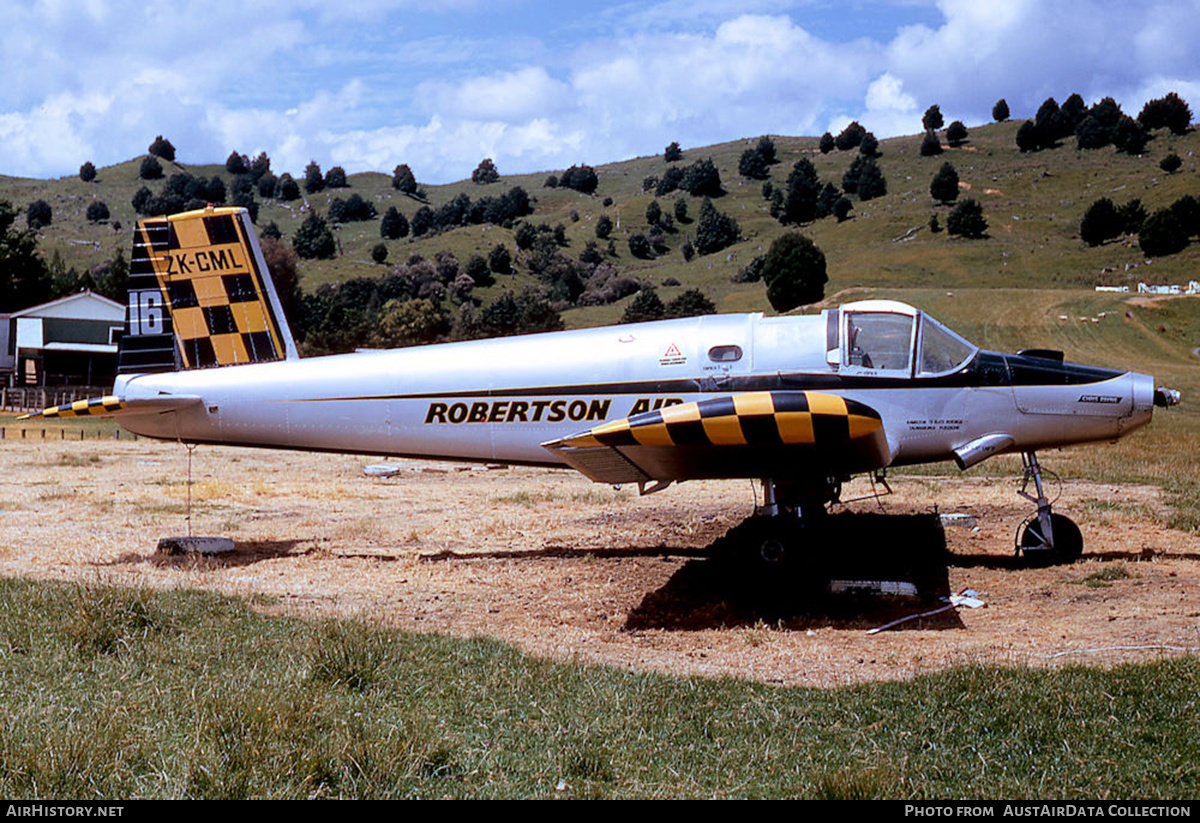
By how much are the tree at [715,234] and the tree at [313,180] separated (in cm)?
8687

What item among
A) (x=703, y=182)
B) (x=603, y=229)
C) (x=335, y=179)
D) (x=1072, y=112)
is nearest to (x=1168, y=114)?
(x=1072, y=112)

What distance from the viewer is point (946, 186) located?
110062mm

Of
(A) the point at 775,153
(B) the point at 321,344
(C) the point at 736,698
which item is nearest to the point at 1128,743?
(C) the point at 736,698

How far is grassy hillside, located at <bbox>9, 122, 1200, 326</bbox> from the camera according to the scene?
8494 centimetres

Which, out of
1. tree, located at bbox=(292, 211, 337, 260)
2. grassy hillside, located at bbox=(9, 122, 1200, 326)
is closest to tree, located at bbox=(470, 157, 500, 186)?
grassy hillside, located at bbox=(9, 122, 1200, 326)

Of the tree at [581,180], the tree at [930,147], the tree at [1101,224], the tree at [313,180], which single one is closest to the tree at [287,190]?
the tree at [313,180]

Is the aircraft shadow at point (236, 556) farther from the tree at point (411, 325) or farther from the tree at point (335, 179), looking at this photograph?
the tree at point (335, 179)

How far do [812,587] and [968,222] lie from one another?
94.7 m

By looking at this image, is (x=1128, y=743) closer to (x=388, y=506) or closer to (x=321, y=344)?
(x=388, y=506)

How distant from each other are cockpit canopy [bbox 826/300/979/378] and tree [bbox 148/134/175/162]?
19919 cm

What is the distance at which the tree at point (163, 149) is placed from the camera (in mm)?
183625

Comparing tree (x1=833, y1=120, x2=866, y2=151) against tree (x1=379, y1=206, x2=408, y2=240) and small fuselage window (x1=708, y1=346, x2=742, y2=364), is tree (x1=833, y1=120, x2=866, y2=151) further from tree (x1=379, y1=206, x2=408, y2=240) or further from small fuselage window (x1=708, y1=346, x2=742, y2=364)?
small fuselage window (x1=708, y1=346, x2=742, y2=364)

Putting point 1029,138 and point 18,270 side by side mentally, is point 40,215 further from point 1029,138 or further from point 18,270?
point 1029,138

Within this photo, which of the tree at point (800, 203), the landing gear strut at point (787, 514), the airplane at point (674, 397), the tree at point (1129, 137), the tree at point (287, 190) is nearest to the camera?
the landing gear strut at point (787, 514)
